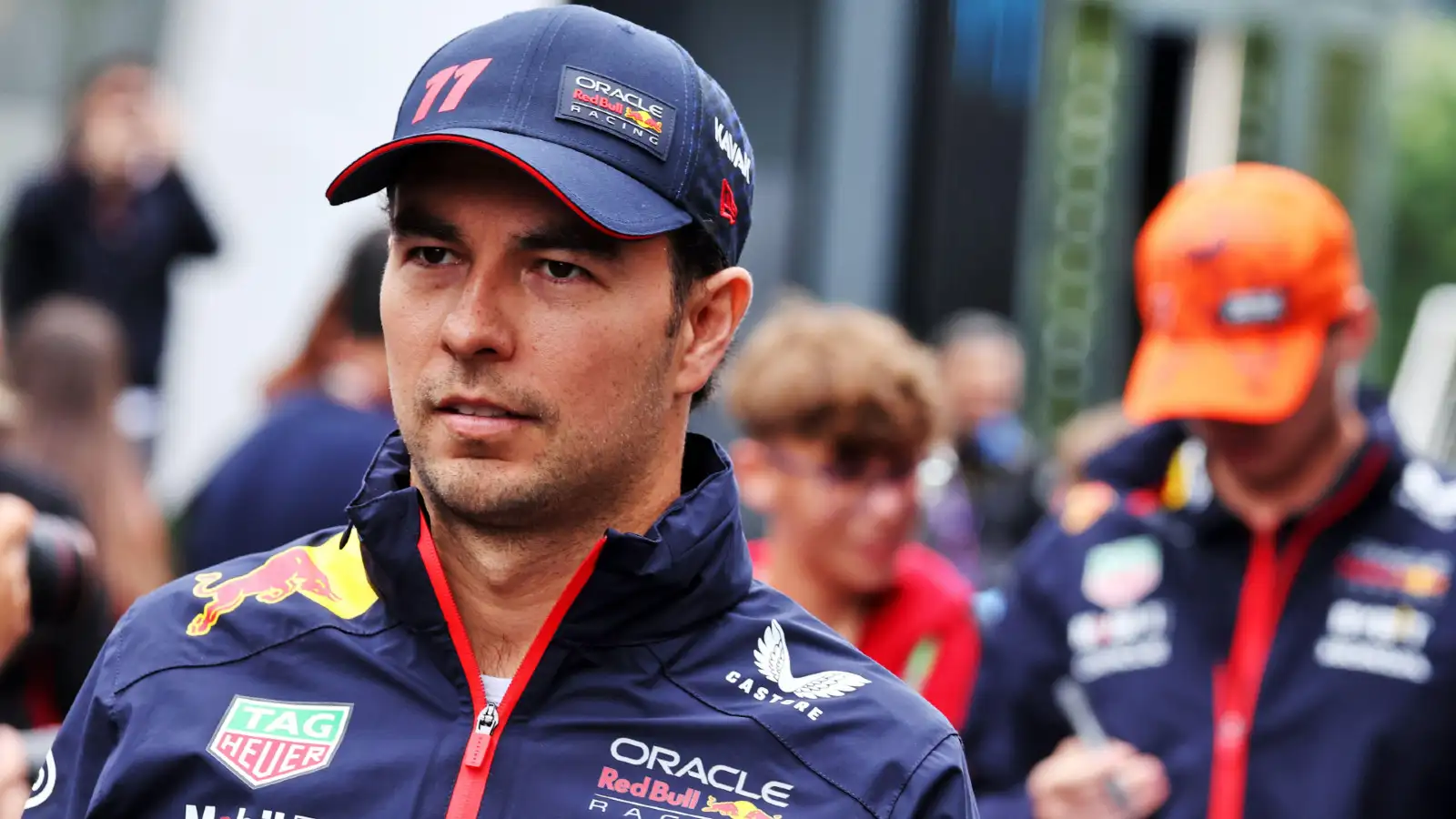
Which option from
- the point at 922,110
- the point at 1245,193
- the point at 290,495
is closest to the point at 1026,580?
the point at 1245,193

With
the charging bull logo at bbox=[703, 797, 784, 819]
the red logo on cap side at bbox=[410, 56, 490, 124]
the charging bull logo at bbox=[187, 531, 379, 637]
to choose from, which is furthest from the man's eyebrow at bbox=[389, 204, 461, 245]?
the charging bull logo at bbox=[703, 797, 784, 819]

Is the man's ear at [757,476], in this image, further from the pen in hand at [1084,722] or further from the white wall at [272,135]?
the white wall at [272,135]

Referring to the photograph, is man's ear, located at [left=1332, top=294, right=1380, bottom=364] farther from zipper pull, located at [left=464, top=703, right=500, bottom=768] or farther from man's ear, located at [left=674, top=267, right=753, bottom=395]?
zipper pull, located at [left=464, top=703, right=500, bottom=768]

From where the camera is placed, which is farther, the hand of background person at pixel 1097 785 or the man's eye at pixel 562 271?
the hand of background person at pixel 1097 785

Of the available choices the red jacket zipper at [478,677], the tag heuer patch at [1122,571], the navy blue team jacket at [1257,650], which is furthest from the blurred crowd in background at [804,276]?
the red jacket zipper at [478,677]

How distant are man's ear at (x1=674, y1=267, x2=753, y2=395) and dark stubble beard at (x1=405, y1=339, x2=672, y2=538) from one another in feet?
0.22

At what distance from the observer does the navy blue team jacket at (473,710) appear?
2443 millimetres

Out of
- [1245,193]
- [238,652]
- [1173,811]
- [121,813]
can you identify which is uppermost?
[1245,193]

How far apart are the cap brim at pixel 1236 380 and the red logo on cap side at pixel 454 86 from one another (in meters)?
1.98

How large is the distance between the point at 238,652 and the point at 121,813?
0.81ft

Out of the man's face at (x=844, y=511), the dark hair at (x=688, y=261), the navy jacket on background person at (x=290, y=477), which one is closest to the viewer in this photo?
the dark hair at (x=688, y=261)

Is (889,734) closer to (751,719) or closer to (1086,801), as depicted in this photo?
(751,719)

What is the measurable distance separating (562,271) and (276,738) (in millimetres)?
690

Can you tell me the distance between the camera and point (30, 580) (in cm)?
299
